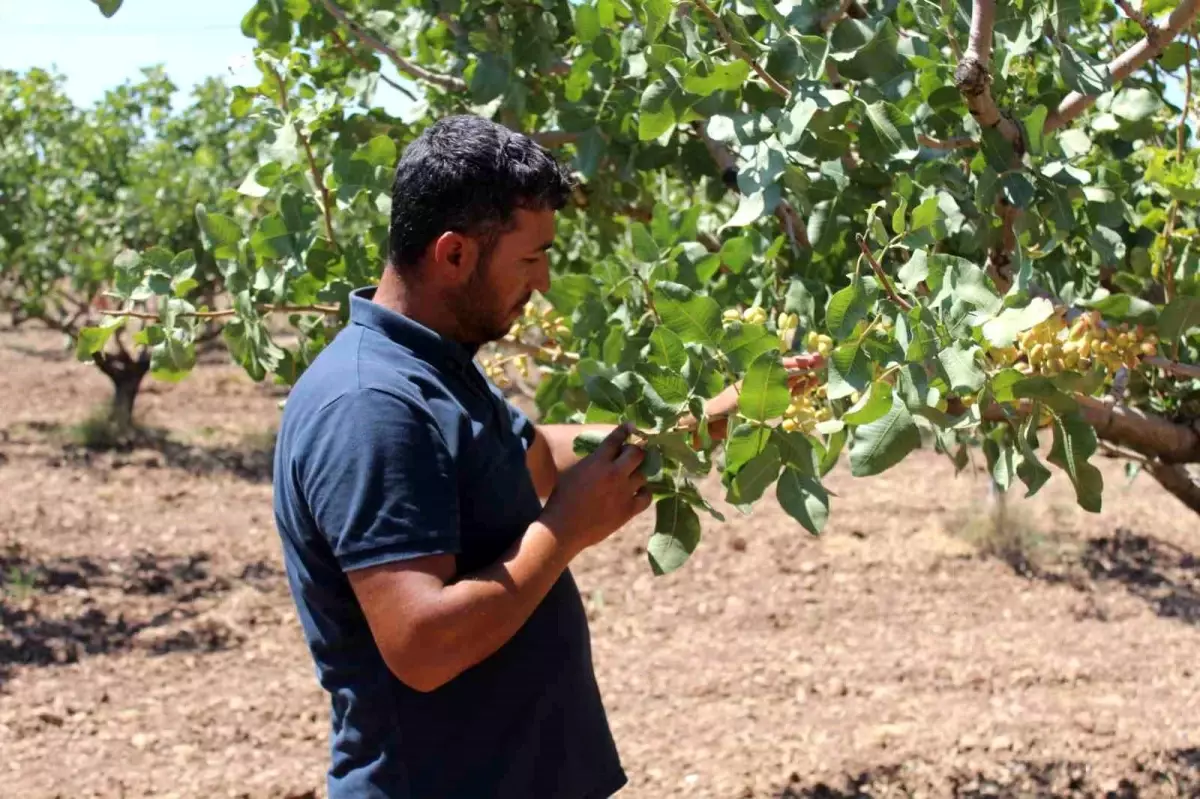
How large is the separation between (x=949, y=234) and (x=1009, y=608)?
5169 mm

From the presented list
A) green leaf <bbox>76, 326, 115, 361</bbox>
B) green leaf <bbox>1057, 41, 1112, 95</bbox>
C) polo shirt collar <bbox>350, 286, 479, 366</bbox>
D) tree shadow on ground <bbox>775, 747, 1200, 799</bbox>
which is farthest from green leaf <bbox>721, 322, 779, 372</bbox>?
tree shadow on ground <bbox>775, 747, 1200, 799</bbox>

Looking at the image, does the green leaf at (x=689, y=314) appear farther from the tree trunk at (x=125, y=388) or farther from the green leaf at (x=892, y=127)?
the tree trunk at (x=125, y=388)

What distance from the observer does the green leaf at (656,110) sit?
75.9 inches

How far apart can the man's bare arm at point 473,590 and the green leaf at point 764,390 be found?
17 centimetres

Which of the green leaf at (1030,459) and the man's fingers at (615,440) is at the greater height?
the green leaf at (1030,459)

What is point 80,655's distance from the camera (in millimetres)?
5668

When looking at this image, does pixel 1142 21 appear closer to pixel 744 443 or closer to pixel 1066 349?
pixel 1066 349

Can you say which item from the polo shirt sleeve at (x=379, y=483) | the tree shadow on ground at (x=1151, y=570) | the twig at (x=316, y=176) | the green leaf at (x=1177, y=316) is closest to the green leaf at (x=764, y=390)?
the polo shirt sleeve at (x=379, y=483)

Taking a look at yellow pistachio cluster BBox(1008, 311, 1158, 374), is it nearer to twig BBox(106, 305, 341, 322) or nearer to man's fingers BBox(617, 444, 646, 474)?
man's fingers BBox(617, 444, 646, 474)

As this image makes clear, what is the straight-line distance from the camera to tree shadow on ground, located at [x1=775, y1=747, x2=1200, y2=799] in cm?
433

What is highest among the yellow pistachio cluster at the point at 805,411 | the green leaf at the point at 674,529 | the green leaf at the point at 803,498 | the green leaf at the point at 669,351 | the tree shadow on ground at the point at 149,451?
the green leaf at the point at 669,351

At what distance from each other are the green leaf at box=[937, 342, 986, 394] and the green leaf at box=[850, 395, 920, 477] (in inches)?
2.5

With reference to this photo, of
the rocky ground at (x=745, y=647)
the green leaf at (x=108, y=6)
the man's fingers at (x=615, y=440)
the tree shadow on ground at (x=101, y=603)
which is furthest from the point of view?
the tree shadow on ground at (x=101, y=603)

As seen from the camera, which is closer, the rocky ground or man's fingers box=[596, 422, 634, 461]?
man's fingers box=[596, 422, 634, 461]
